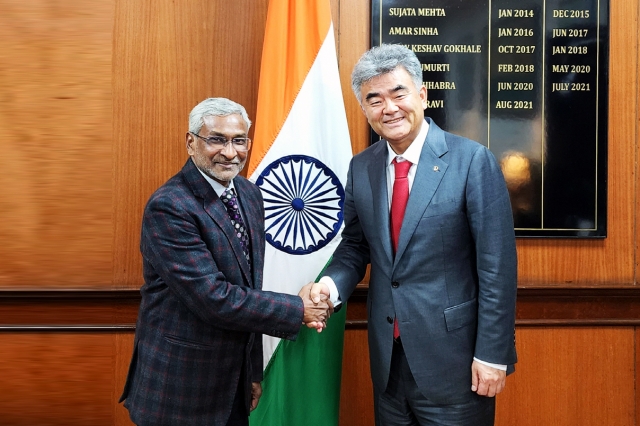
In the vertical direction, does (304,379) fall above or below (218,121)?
below

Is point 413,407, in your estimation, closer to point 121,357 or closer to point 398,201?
point 398,201

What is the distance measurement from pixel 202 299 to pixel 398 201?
66 cm

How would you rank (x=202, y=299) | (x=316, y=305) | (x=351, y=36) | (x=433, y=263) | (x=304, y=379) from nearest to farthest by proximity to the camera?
(x=202, y=299), (x=433, y=263), (x=316, y=305), (x=304, y=379), (x=351, y=36)

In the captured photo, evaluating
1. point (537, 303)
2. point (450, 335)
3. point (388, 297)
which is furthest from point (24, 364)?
point (537, 303)

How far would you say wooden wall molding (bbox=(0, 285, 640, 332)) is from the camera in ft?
7.58

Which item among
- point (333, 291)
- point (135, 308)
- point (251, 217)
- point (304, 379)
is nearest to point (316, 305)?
point (333, 291)

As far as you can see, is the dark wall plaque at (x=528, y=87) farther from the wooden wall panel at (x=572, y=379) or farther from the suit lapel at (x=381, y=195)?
the suit lapel at (x=381, y=195)

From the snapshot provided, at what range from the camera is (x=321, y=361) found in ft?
6.61

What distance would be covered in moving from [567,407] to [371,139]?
1554mm

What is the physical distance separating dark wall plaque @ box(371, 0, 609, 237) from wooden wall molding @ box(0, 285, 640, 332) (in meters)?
0.29

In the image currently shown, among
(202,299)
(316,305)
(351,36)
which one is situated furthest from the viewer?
(351,36)

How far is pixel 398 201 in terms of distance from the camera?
5.16ft

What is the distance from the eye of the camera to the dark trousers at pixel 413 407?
59.0 inches

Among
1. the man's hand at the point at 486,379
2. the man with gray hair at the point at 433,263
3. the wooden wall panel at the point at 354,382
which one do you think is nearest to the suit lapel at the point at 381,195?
the man with gray hair at the point at 433,263
